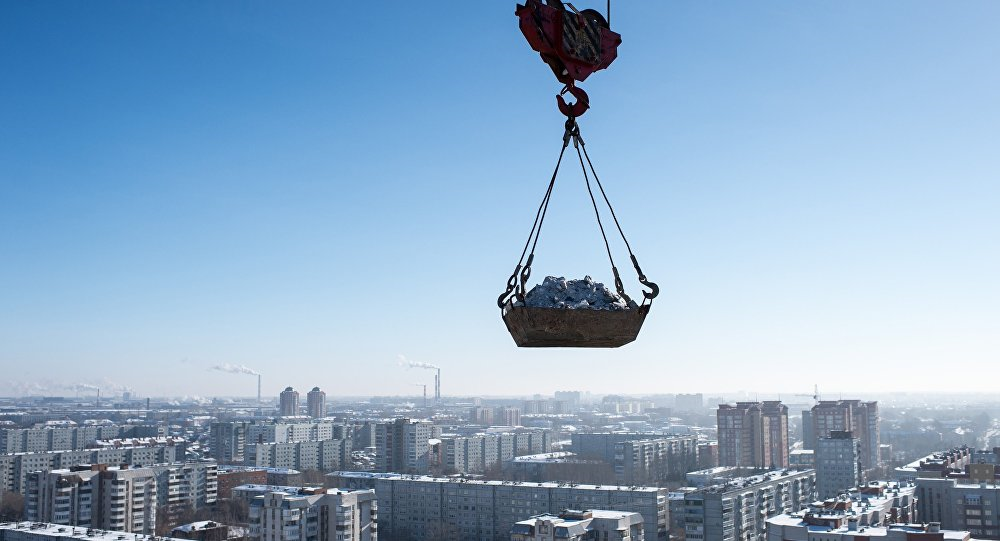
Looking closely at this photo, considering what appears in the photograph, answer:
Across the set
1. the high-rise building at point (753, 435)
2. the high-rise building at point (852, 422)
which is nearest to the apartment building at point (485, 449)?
the high-rise building at point (753, 435)

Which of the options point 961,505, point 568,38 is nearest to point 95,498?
point 961,505

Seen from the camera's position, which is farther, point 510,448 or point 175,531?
point 510,448

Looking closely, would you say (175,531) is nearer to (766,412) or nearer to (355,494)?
(355,494)

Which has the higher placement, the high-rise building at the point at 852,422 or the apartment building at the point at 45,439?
the high-rise building at the point at 852,422

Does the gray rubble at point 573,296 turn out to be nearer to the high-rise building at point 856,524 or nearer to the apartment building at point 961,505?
the high-rise building at point 856,524

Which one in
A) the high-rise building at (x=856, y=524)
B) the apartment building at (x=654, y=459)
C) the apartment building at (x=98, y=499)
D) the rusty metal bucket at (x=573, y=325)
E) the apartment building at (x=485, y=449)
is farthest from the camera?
the apartment building at (x=485, y=449)

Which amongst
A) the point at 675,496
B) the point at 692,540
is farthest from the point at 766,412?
the point at 692,540

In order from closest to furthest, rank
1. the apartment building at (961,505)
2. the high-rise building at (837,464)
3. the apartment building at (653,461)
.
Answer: the apartment building at (961,505), the high-rise building at (837,464), the apartment building at (653,461)
